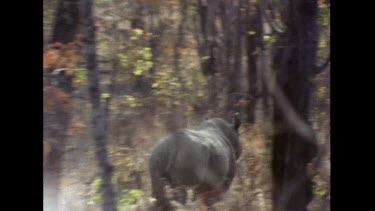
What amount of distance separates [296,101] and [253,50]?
2.81 meters

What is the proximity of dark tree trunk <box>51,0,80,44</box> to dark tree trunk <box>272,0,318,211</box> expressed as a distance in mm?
2558

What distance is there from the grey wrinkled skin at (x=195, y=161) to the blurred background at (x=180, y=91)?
324 millimetres

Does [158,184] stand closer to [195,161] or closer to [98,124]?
[195,161]

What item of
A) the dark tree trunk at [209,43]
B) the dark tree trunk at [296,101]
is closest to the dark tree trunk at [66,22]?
the dark tree trunk at [296,101]

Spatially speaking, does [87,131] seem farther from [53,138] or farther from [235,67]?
[235,67]

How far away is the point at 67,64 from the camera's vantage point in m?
6.04

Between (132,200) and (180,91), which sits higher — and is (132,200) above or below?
below

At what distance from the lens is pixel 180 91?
9.01 meters

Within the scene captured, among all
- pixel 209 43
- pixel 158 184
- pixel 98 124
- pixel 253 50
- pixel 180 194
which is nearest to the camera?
pixel 98 124

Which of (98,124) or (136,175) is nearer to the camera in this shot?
(98,124)

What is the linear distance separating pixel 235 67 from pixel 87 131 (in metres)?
3.04

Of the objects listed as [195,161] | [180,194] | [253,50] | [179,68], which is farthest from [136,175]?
[253,50]

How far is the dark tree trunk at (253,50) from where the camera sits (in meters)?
8.66
